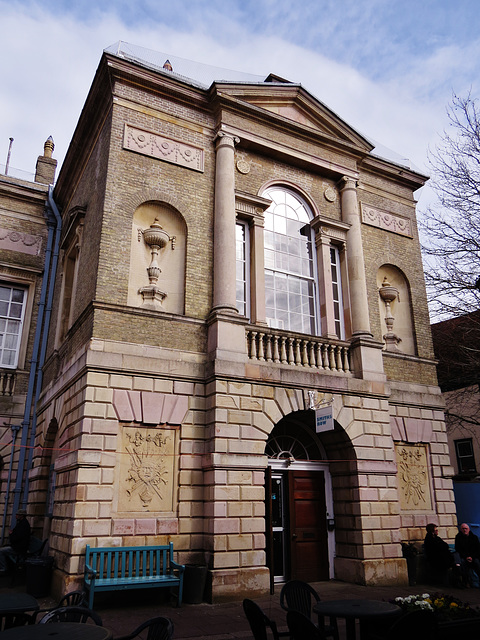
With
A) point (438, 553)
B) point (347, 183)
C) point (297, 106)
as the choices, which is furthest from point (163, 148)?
point (438, 553)

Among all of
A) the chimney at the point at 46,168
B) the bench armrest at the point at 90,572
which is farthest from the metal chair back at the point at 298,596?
the chimney at the point at 46,168

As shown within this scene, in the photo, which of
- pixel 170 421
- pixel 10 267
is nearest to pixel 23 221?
pixel 10 267

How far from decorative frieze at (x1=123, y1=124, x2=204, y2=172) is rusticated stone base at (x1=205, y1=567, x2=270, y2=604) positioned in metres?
8.60

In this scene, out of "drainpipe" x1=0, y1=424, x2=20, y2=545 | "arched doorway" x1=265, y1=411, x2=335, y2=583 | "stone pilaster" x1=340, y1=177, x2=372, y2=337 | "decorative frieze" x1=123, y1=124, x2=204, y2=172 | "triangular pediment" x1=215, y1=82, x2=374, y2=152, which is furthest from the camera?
"triangular pediment" x1=215, y1=82, x2=374, y2=152

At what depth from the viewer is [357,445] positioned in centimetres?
1196

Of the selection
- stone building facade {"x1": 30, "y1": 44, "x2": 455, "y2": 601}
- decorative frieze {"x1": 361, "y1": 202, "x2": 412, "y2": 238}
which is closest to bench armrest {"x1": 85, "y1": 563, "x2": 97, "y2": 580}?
stone building facade {"x1": 30, "y1": 44, "x2": 455, "y2": 601}

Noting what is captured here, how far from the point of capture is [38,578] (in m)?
9.95

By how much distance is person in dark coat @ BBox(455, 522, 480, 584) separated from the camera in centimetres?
1170

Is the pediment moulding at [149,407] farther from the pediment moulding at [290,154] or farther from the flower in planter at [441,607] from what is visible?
the pediment moulding at [290,154]

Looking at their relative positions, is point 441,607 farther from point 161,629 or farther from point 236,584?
point 236,584

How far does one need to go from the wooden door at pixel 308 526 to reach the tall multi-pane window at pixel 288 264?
356 cm

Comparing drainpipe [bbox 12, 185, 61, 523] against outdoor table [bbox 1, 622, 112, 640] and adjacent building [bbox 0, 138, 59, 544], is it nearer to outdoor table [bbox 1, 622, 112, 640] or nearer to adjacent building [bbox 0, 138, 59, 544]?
adjacent building [bbox 0, 138, 59, 544]

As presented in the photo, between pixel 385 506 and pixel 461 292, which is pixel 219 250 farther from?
pixel 461 292

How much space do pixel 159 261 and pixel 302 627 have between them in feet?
27.7
